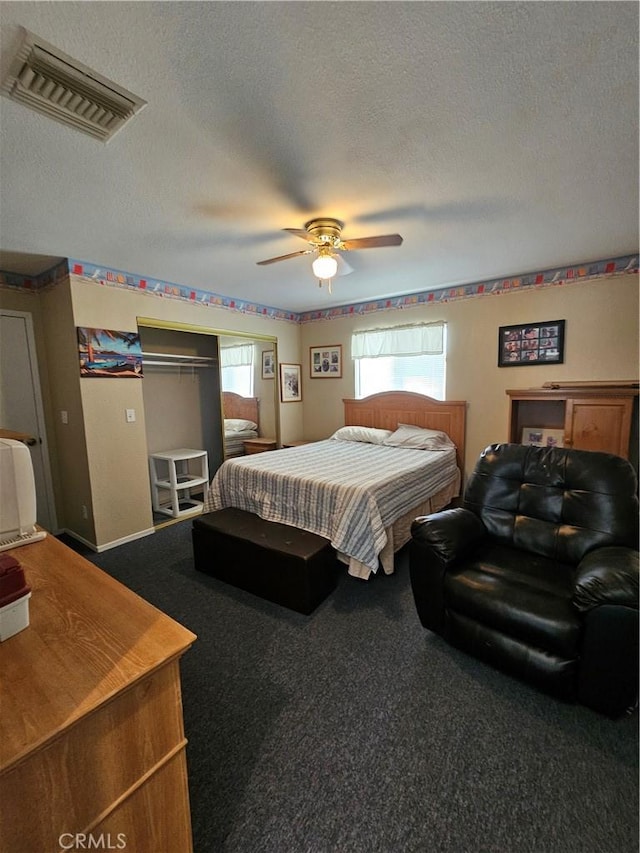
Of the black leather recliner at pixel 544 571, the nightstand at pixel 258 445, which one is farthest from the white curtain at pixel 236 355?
the black leather recliner at pixel 544 571

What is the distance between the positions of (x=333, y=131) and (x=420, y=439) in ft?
9.83

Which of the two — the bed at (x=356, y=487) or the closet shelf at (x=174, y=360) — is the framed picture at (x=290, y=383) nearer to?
the closet shelf at (x=174, y=360)

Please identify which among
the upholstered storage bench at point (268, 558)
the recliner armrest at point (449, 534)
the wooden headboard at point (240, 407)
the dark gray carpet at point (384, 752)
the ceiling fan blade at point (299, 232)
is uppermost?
the ceiling fan blade at point (299, 232)

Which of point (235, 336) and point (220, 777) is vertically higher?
point (235, 336)

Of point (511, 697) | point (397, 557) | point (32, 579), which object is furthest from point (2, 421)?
point (511, 697)

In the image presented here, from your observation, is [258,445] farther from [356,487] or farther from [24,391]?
[356,487]

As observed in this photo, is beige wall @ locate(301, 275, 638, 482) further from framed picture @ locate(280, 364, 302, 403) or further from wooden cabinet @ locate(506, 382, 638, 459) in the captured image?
framed picture @ locate(280, 364, 302, 403)

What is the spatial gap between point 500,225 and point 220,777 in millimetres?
3383

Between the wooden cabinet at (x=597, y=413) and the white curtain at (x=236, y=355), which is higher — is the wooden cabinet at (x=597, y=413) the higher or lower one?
the lower one

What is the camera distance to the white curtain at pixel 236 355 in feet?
14.5

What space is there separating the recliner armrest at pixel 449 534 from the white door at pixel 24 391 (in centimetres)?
341

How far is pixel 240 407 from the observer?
15.7 ft

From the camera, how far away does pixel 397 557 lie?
303 cm

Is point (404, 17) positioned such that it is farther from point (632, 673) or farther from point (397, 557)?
point (397, 557)
